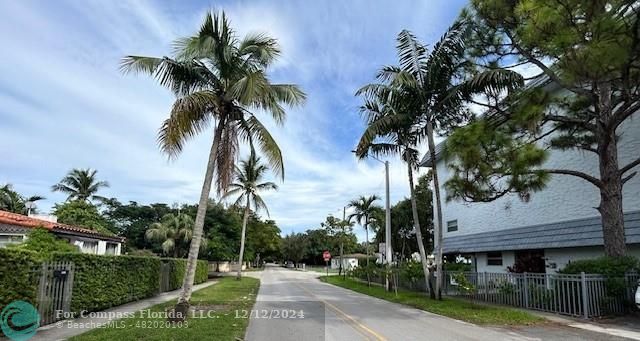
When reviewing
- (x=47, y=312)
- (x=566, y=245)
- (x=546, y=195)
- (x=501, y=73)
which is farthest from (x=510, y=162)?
(x=47, y=312)

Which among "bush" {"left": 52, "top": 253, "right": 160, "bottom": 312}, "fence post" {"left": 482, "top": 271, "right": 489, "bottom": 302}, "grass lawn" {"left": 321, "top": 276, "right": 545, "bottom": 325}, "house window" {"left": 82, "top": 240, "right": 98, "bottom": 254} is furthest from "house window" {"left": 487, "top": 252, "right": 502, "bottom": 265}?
"house window" {"left": 82, "top": 240, "right": 98, "bottom": 254}

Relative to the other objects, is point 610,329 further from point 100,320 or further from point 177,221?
point 177,221

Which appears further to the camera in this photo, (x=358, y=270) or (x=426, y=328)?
(x=358, y=270)

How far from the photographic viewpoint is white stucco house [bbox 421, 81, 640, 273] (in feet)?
54.9

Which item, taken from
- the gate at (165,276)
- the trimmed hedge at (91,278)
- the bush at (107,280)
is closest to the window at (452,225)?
the gate at (165,276)

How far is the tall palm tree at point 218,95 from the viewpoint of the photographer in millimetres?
12602

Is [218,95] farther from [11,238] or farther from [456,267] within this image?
[456,267]

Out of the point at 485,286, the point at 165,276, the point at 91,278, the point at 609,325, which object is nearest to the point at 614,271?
the point at 609,325

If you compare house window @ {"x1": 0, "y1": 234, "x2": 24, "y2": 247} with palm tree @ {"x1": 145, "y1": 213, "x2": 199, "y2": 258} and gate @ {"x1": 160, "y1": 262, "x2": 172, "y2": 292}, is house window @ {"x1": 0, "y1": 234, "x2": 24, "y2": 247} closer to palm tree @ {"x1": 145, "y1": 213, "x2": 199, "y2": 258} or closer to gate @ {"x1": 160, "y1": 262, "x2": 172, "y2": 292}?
gate @ {"x1": 160, "y1": 262, "x2": 172, "y2": 292}

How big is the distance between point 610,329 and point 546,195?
35.8ft

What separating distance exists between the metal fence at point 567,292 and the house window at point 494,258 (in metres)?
8.09

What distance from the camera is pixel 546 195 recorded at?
21.4 m

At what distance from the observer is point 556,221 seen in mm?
20422

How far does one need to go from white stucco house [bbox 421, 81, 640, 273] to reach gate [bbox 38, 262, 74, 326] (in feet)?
36.5
